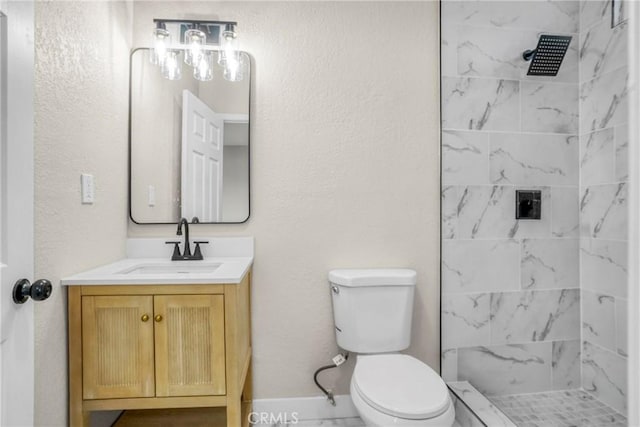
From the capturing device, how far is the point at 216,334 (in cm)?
124

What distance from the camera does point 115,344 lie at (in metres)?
1.23

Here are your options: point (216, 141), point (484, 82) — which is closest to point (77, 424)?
point (216, 141)

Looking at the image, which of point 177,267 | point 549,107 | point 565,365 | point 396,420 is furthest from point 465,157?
point 177,267

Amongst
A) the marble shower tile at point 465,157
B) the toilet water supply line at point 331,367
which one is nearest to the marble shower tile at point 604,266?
the marble shower tile at point 465,157

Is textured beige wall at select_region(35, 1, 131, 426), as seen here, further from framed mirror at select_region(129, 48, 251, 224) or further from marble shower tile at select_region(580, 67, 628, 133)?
marble shower tile at select_region(580, 67, 628, 133)

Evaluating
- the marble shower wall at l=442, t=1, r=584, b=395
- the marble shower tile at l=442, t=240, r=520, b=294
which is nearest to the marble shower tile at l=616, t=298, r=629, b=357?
the marble shower wall at l=442, t=1, r=584, b=395

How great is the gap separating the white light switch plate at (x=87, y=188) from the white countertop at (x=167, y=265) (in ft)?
0.91

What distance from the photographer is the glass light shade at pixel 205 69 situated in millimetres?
1760

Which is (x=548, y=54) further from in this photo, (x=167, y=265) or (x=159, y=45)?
(x=167, y=265)

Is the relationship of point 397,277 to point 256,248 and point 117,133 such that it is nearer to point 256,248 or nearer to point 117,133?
point 256,248

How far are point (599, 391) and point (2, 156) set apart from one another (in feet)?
6.67

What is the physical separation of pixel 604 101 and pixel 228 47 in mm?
1590

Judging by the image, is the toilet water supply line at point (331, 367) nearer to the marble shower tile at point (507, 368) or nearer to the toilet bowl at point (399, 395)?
the toilet bowl at point (399, 395)

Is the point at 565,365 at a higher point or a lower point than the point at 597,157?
lower
